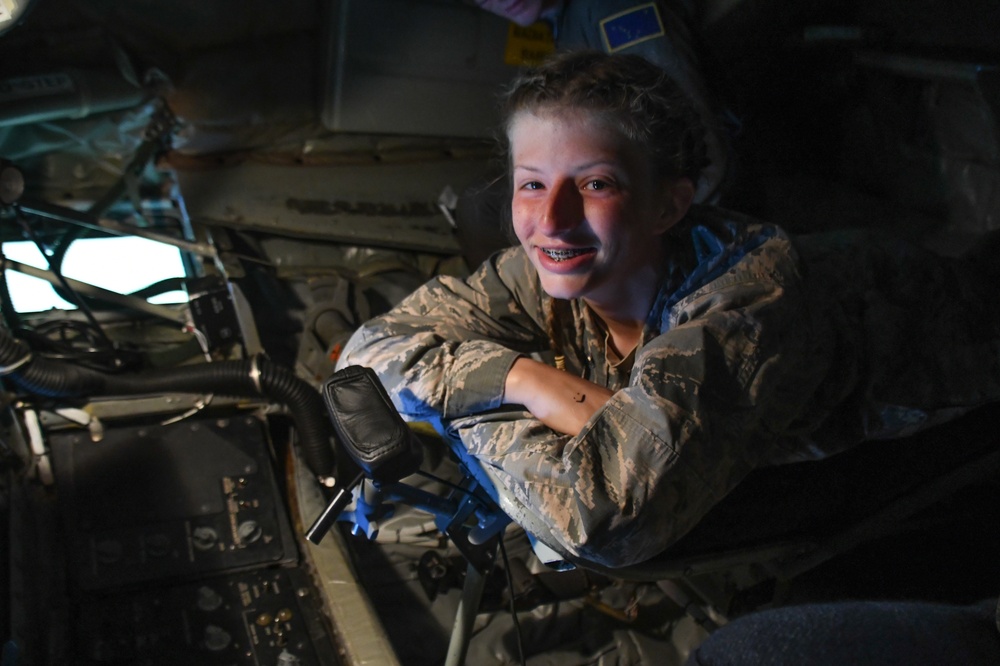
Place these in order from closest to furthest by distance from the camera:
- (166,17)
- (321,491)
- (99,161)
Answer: (321,491) → (166,17) → (99,161)

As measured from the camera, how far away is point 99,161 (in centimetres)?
284

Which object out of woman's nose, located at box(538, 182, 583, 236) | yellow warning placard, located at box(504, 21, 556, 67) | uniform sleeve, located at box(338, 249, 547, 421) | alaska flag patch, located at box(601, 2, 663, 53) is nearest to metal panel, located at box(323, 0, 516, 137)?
yellow warning placard, located at box(504, 21, 556, 67)

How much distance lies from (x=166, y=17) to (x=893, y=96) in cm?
222

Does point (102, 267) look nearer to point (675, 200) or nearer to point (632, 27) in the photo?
point (632, 27)

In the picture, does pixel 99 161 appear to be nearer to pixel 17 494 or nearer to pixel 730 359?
pixel 17 494

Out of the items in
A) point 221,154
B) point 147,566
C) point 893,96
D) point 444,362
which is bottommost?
point 147,566

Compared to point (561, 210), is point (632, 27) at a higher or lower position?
higher

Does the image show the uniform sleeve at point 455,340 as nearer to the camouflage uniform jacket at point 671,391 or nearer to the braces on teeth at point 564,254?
the camouflage uniform jacket at point 671,391

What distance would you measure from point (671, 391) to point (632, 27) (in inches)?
60.9

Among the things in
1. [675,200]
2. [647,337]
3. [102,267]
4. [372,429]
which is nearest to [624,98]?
[675,200]

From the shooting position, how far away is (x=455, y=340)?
5.55 feet

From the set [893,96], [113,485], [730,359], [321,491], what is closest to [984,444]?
[730,359]

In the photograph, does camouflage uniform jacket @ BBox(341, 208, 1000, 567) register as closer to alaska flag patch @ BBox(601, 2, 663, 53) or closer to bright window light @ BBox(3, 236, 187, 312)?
alaska flag patch @ BBox(601, 2, 663, 53)

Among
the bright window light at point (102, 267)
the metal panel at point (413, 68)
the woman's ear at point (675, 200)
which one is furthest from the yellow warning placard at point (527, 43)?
the woman's ear at point (675, 200)
